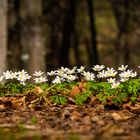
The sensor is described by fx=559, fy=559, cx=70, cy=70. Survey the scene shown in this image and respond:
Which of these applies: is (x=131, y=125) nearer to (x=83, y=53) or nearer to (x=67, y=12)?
(x=67, y=12)

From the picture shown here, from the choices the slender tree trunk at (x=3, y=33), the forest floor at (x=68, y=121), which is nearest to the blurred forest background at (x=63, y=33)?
the slender tree trunk at (x=3, y=33)

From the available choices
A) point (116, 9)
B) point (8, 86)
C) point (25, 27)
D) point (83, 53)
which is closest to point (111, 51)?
point (83, 53)

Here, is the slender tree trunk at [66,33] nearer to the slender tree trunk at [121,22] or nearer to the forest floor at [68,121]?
the slender tree trunk at [121,22]

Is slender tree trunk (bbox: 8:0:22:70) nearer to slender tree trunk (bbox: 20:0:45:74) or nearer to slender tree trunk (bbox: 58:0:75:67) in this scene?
slender tree trunk (bbox: 58:0:75:67)

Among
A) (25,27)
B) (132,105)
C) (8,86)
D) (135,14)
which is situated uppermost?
(135,14)

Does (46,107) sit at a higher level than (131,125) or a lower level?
higher

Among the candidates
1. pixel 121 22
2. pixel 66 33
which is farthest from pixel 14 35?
pixel 121 22

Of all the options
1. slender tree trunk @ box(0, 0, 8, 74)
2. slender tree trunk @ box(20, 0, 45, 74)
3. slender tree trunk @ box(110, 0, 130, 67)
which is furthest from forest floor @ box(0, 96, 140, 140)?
slender tree trunk @ box(110, 0, 130, 67)
